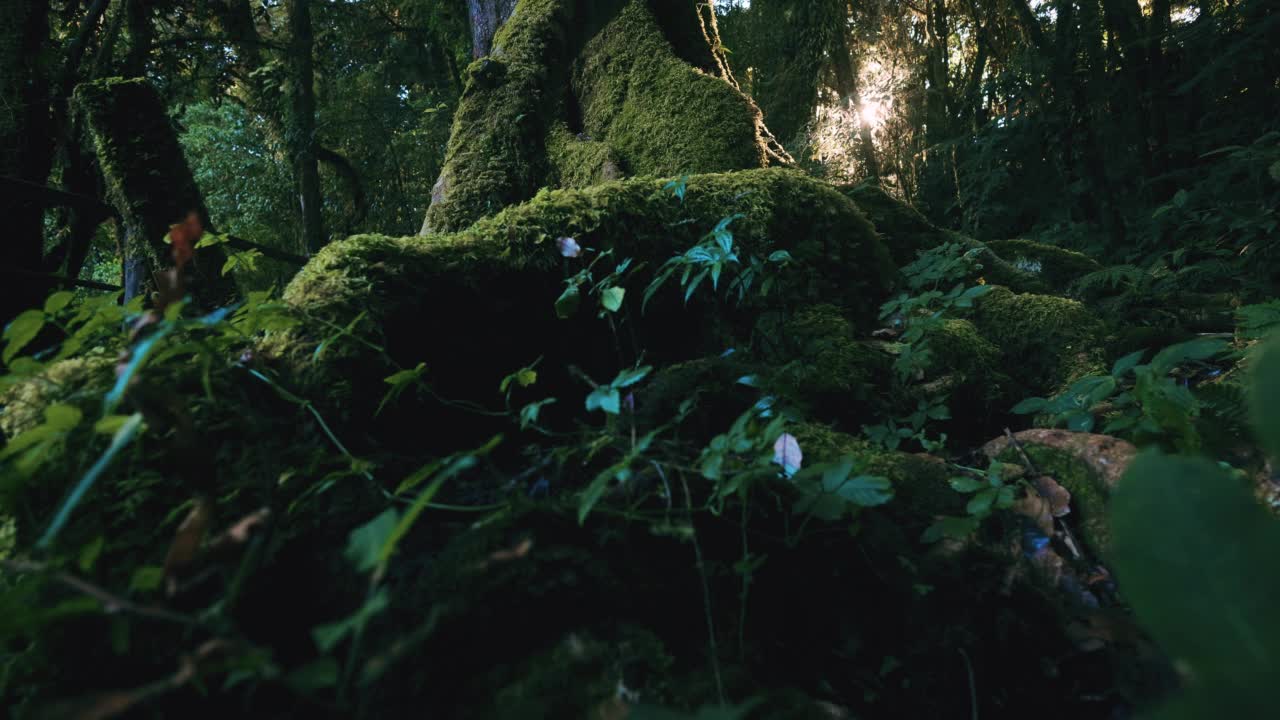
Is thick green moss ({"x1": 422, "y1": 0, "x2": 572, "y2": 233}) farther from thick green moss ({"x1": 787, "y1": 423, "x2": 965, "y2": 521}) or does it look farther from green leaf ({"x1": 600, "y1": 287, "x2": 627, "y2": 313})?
thick green moss ({"x1": 787, "y1": 423, "x2": 965, "y2": 521})

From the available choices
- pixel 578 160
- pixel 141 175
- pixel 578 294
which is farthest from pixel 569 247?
pixel 141 175

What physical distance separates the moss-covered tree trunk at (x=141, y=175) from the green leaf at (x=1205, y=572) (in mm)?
4298

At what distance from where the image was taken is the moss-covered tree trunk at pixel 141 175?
12.0 ft

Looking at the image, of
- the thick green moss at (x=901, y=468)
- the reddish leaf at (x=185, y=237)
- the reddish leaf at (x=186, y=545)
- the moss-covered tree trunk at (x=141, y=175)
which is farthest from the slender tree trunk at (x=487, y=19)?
the reddish leaf at (x=186, y=545)

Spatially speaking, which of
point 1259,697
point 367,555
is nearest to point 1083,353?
point 1259,697

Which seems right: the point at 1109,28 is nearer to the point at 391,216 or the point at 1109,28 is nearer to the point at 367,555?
the point at 367,555

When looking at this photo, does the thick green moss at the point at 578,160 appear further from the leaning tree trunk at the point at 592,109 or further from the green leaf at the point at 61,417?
the green leaf at the point at 61,417

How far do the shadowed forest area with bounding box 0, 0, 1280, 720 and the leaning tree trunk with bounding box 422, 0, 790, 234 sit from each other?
0.10 feet

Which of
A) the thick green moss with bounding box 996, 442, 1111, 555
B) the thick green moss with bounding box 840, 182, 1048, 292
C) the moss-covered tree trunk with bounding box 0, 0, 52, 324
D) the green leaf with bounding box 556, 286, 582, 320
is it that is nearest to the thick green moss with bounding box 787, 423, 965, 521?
the thick green moss with bounding box 996, 442, 1111, 555

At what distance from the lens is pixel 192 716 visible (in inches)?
32.9

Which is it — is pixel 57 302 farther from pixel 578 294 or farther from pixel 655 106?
pixel 655 106

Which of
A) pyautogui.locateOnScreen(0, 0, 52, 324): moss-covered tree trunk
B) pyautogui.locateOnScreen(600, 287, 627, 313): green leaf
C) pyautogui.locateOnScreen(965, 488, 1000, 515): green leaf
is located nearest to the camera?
pyautogui.locateOnScreen(965, 488, 1000, 515): green leaf

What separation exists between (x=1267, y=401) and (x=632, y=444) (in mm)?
908

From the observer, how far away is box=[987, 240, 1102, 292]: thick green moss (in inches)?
147
